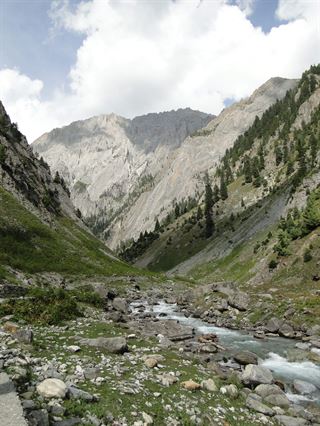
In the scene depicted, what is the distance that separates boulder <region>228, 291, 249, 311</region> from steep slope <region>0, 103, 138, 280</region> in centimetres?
2798

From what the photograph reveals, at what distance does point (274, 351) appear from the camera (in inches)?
Answer: 1187

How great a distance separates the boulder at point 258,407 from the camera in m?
17.0

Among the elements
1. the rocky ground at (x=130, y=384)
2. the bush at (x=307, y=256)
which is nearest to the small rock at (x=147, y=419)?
the rocky ground at (x=130, y=384)

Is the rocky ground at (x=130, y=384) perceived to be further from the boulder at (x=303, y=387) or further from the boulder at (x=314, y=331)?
the boulder at (x=314, y=331)

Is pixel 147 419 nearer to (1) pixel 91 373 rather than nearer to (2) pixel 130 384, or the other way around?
(2) pixel 130 384

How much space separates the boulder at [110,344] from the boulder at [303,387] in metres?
10.1

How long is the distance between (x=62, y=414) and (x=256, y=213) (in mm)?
139152

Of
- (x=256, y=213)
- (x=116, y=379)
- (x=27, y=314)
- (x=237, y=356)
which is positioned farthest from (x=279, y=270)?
(x=256, y=213)

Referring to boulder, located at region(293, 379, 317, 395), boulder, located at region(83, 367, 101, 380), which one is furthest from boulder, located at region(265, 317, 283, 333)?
boulder, located at region(83, 367, 101, 380)

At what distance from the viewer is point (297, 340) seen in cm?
3338

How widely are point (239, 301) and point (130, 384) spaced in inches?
1255

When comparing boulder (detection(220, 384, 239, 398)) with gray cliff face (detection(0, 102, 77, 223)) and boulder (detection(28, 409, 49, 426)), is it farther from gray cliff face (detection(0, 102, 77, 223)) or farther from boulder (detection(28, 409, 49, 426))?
gray cliff face (detection(0, 102, 77, 223))

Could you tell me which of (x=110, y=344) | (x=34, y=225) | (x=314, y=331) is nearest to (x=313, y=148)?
(x=34, y=225)

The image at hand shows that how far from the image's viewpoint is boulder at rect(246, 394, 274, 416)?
17.0m
